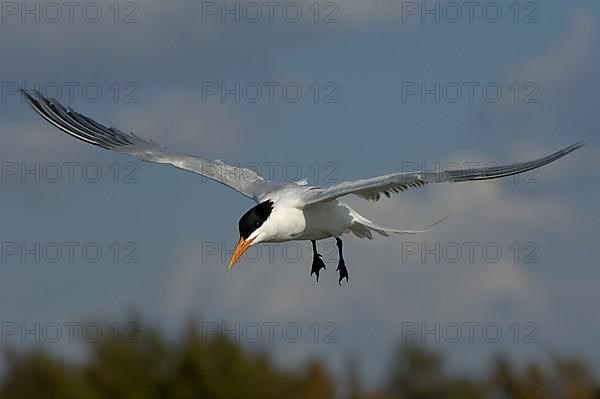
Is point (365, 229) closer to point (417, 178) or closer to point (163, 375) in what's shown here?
point (417, 178)

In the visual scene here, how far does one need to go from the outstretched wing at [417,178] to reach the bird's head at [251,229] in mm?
592

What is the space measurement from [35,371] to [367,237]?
2569 cm

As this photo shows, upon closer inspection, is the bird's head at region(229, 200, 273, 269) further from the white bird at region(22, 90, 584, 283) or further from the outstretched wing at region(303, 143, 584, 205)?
the outstretched wing at region(303, 143, 584, 205)

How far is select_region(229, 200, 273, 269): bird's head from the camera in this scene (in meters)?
19.8

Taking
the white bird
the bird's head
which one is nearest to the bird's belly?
the white bird

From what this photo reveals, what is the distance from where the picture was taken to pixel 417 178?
1909 centimetres

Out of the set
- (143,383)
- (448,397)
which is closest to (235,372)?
(143,383)

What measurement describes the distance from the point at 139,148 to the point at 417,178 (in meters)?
5.39

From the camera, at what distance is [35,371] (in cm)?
4572

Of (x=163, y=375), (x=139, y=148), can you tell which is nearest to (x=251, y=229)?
(x=139, y=148)

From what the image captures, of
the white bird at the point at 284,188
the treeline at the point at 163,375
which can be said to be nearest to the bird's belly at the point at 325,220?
the white bird at the point at 284,188

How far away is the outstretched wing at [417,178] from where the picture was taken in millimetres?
19172

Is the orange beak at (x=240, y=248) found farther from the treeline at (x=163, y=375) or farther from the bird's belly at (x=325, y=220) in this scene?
the treeline at (x=163, y=375)

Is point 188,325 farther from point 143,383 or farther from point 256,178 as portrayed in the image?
point 256,178
